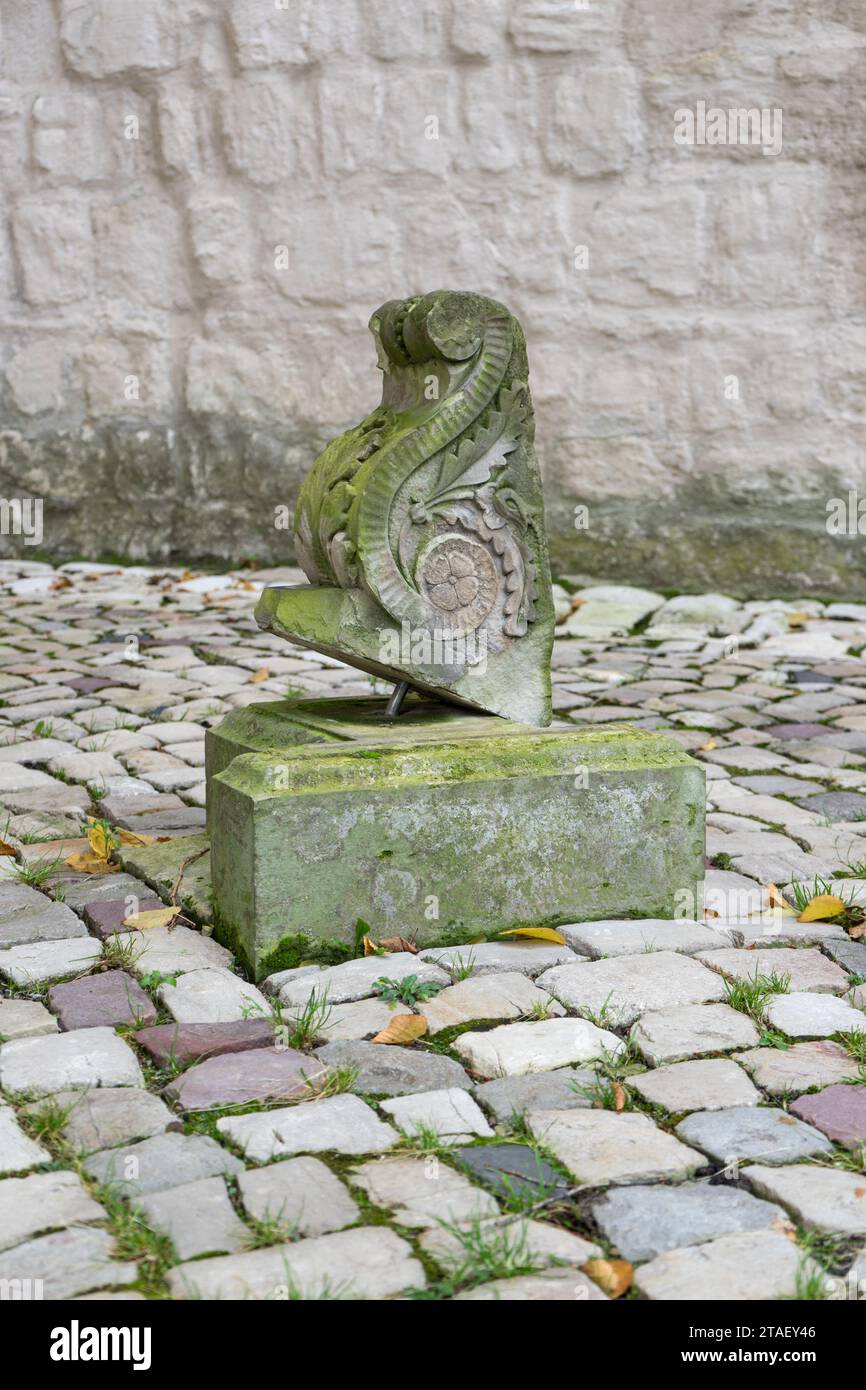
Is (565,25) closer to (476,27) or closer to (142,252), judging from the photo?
(476,27)

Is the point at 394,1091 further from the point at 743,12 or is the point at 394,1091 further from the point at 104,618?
the point at 743,12

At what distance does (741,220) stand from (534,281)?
1027 mm

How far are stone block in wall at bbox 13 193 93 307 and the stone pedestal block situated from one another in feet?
18.5

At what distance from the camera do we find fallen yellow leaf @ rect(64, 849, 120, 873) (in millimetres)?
3559

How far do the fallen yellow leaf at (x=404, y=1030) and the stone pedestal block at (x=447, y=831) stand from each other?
379 mm

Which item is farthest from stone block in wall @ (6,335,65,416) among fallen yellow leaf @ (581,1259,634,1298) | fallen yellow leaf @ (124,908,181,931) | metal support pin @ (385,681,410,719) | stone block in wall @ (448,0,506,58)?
fallen yellow leaf @ (581,1259,634,1298)

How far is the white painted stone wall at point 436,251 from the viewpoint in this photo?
7.20 meters

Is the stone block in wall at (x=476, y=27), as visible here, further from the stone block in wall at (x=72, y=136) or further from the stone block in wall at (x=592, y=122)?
the stone block in wall at (x=72, y=136)

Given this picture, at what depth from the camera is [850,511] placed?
287 inches

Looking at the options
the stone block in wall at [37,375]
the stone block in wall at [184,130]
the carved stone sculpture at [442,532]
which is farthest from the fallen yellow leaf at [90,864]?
the stone block in wall at [184,130]

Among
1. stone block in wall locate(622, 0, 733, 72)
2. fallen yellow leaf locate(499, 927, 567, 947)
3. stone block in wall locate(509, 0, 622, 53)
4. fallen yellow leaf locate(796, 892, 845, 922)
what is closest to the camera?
fallen yellow leaf locate(499, 927, 567, 947)

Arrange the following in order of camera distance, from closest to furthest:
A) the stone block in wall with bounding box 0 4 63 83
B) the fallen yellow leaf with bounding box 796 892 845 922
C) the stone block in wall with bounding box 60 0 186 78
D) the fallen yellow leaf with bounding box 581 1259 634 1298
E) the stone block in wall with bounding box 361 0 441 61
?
the fallen yellow leaf with bounding box 581 1259 634 1298 < the fallen yellow leaf with bounding box 796 892 845 922 < the stone block in wall with bounding box 361 0 441 61 < the stone block in wall with bounding box 60 0 186 78 < the stone block in wall with bounding box 0 4 63 83

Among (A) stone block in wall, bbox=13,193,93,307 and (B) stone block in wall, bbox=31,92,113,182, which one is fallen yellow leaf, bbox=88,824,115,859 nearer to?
(A) stone block in wall, bbox=13,193,93,307

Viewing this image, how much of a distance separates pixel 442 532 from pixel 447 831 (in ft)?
2.27
